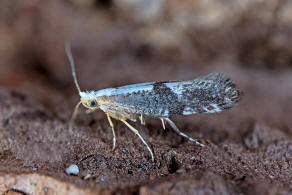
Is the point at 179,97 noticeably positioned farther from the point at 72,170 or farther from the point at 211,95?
the point at 72,170

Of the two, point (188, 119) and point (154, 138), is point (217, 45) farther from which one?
point (154, 138)

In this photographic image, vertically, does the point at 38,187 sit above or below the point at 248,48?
below

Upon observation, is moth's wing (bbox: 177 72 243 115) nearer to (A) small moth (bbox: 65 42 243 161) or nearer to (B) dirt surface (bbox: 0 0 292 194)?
(A) small moth (bbox: 65 42 243 161)

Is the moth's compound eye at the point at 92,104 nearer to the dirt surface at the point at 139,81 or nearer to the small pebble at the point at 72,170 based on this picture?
the dirt surface at the point at 139,81

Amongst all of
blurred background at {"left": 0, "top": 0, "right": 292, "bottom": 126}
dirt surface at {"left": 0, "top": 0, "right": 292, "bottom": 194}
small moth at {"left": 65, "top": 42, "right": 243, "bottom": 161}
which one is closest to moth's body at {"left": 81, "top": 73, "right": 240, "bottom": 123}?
small moth at {"left": 65, "top": 42, "right": 243, "bottom": 161}

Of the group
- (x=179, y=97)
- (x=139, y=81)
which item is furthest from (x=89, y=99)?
(x=139, y=81)

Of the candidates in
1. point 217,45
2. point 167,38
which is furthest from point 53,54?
point 217,45
